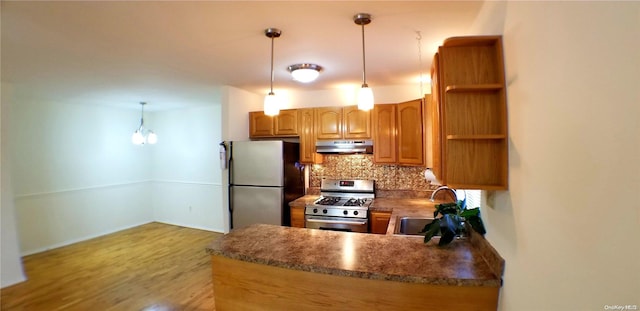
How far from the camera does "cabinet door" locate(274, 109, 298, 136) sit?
11.9 feet

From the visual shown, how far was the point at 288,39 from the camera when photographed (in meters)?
1.99

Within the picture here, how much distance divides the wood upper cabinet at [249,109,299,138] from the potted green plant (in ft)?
7.69

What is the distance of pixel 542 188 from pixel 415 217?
1711mm

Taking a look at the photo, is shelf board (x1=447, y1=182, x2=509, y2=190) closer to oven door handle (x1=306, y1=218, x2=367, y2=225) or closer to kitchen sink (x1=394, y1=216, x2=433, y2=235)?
kitchen sink (x1=394, y1=216, x2=433, y2=235)

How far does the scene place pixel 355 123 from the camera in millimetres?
3350

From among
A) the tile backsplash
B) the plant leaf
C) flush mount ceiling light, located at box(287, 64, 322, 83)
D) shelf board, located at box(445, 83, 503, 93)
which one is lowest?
the plant leaf

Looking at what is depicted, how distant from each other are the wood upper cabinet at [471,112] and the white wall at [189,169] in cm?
438

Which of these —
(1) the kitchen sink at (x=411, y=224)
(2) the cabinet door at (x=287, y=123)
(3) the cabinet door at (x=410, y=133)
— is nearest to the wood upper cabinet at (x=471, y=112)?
(1) the kitchen sink at (x=411, y=224)

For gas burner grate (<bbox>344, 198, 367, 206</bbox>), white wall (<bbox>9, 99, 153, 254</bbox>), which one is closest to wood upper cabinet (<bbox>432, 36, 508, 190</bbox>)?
gas burner grate (<bbox>344, 198, 367, 206</bbox>)

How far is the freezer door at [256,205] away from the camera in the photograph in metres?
3.27

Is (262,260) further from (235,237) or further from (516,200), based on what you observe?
(516,200)

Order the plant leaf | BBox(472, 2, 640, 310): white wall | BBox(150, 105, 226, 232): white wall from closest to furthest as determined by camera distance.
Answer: BBox(472, 2, 640, 310): white wall, the plant leaf, BBox(150, 105, 226, 232): white wall

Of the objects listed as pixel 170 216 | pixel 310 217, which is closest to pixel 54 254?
pixel 170 216

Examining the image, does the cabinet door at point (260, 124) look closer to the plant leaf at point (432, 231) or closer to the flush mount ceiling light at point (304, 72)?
the flush mount ceiling light at point (304, 72)
